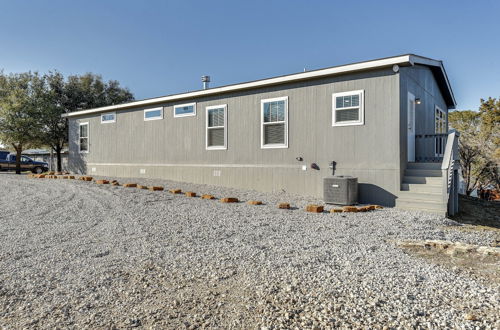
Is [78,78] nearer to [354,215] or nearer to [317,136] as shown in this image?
[317,136]

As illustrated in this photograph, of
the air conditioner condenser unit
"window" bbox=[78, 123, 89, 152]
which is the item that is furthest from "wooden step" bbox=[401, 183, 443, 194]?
"window" bbox=[78, 123, 89, 152]

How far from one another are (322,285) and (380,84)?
5915 mm

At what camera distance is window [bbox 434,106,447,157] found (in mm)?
9106

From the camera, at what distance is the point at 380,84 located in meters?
7.39

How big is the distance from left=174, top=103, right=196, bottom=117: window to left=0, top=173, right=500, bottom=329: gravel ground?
5.63 m

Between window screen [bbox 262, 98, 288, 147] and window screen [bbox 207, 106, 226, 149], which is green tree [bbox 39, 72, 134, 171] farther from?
window screen [bbox 262, 98, 288, 147]

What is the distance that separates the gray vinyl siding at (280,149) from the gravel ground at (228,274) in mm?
2105

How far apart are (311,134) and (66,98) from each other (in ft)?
58.1

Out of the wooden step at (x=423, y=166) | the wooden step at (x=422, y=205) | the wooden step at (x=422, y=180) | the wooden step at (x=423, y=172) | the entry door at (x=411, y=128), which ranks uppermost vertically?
the entry door at (x=411, y=128)

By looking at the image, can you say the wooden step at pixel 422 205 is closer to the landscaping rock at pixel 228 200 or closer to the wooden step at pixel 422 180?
the wooden step at pixel 422 180

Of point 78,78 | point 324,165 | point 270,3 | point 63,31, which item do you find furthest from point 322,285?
point 78,78

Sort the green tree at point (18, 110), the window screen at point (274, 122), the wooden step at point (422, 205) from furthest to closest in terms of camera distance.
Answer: the green tree at point (18, 110), the window screen at point (274, 122), the wooden step at point (422, 205)

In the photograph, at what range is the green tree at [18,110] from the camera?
15508mm

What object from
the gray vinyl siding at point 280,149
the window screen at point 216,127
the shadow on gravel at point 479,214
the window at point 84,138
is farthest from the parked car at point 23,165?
the shadow on gravel at point 479,214
